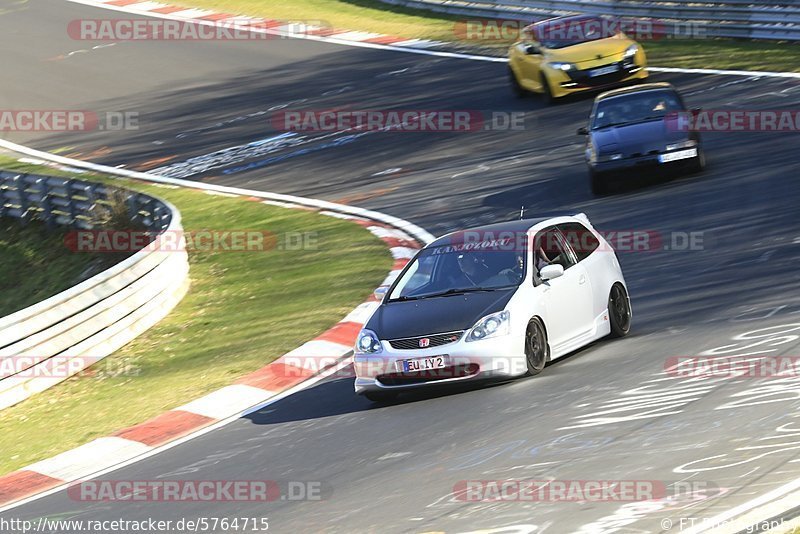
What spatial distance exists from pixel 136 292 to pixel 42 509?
6.31 meters

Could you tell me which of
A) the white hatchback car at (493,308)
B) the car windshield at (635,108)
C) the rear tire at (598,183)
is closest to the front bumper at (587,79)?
the car windshield at (635,108)

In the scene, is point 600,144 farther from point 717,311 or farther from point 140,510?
point 140,510

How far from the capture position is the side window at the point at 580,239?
1273 centimetres

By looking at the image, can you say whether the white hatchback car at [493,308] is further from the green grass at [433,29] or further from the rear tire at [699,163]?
the green grass at [433,29]

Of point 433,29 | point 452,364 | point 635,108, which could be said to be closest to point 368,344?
point 452,364

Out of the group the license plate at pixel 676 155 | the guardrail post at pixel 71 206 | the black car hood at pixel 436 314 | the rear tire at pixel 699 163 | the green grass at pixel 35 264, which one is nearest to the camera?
the black car hood at pixel 436 314

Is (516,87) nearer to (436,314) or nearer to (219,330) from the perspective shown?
(219,330)

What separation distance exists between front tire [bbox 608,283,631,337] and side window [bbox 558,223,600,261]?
423 millimetres

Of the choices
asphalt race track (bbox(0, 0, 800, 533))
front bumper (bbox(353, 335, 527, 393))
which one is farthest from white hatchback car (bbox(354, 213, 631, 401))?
asphalt race track (bbox(0, 0, 800, 533))

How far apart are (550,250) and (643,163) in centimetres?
717

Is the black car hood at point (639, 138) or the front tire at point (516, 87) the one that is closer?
the black car hood at point (639, 138)

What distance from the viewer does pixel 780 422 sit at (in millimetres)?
9039

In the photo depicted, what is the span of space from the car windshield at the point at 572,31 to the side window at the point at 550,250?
561 inches

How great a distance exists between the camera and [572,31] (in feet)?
87.8
